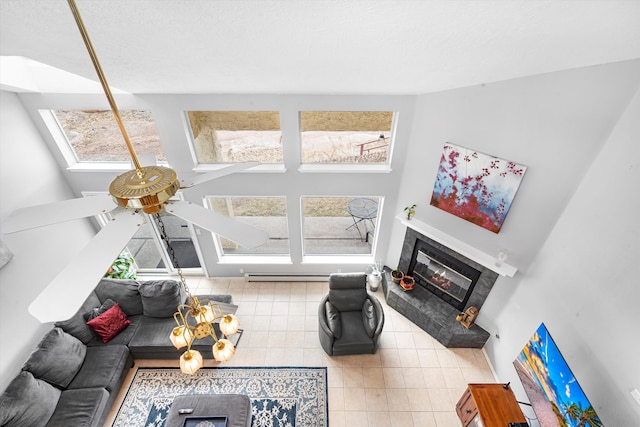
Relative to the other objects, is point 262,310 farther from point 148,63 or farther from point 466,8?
point 466,8

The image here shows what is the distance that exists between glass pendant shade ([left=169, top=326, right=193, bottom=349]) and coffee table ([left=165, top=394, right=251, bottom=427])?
1.69 metres

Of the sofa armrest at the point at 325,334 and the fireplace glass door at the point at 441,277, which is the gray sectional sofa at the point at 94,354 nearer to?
the sofa armrest at the point at 325,334

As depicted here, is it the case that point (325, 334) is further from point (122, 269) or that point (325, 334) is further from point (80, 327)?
point (122, 269)

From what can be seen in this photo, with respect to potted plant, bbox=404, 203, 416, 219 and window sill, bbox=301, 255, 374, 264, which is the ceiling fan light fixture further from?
window sill, bbox=301, 255, 374, 264

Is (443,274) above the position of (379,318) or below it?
above

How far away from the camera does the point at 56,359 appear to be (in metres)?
3.80

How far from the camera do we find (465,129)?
3732mm

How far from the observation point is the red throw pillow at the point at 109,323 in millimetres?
4316

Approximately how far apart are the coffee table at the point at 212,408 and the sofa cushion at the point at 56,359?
153 cm

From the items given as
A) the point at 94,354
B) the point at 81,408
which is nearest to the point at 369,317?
the point at 81,408

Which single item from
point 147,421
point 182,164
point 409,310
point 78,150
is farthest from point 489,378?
point 78,150

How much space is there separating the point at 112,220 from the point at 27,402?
12.5 feet

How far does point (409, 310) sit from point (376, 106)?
3387 millimetres

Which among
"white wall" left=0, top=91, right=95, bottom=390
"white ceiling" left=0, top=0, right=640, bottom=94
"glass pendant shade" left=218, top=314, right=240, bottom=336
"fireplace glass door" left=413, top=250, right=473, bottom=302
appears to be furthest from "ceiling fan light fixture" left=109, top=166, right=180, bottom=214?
"fireplace glass door" left=413, top=250, right=473, bottom=302
